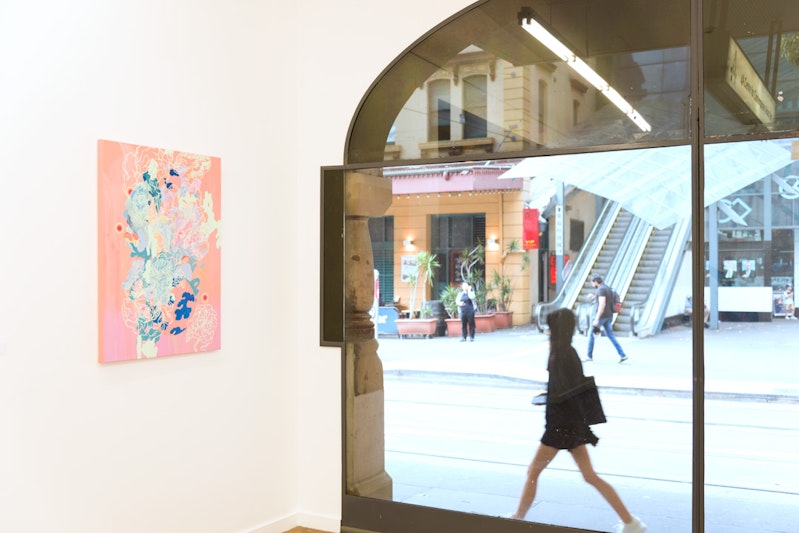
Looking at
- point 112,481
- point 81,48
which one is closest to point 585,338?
point 112,481

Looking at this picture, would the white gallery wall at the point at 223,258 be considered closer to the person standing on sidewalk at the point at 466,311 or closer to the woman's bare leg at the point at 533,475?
the person standing on sidewalk at the point at 466,311

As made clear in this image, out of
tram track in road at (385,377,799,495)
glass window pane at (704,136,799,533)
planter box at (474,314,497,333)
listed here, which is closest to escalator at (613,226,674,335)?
glass window pane at (704,136,799,533)

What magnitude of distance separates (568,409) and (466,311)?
2.70ft

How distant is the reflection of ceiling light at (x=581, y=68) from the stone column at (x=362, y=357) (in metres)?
1.32

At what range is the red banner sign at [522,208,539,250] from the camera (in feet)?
16.5

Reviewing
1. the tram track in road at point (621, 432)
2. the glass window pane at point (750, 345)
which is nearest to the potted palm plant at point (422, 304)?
the tram track in road at point (621, 432)

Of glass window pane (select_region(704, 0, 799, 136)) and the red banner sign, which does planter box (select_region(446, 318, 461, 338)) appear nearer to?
the red banner sign

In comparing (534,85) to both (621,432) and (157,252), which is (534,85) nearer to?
(621,432)

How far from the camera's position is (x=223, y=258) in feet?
17.3

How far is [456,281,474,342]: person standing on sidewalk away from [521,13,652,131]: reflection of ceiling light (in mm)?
1348

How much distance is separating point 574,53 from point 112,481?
11.1 feet

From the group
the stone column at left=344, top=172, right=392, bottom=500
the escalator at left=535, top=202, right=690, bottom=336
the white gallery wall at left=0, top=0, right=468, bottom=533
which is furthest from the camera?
the stone column at left=344, top=172, right=392, bottom=500

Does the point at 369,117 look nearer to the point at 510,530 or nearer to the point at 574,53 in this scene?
the point at 574,53

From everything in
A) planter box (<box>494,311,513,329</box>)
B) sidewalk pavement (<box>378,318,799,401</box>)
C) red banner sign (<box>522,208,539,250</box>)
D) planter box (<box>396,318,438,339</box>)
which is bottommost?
sidewalk pavement (<box>378,318,799,401</box>)
